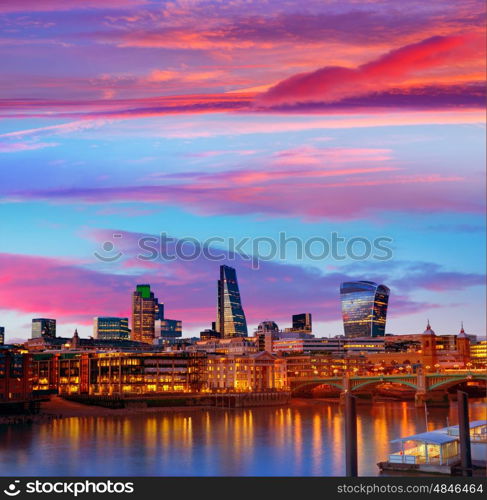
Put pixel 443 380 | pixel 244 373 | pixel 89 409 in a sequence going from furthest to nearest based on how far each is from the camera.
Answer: pixel 244 373 < pixel 443 380 < pixel 89 409

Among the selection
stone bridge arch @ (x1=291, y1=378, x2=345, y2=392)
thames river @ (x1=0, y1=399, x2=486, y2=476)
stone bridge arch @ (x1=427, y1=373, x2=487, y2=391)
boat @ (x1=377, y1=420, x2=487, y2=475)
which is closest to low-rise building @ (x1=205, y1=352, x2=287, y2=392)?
stone bridge arch @ (x1=291, y1=378, x2=345, y2=392)

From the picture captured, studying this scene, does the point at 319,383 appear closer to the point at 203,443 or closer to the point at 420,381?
the point at 420,381

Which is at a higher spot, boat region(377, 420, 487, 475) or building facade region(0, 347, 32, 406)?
building facade region(0, 347, 32, 406)

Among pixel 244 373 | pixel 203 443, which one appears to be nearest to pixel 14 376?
pixel 203 443

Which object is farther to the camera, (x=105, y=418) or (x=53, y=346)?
(x=53, y=346)

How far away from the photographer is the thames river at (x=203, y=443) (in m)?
51.1

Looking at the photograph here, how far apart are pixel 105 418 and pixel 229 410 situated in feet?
66.3

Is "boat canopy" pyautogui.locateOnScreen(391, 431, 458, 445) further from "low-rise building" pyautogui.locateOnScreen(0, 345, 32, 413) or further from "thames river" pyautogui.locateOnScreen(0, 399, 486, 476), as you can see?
"low-rise building" pyautogui.locateOnScreen(0, 345, 32, 413)

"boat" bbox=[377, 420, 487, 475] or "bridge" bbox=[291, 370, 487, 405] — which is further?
"bridge" bbox=[291, 370, 487, 405]

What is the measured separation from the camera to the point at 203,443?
211ft

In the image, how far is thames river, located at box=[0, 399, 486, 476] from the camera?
51.1 m

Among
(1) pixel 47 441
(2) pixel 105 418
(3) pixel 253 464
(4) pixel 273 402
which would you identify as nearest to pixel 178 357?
(4) pixel 273 402

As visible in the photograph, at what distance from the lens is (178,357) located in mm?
125438
